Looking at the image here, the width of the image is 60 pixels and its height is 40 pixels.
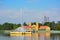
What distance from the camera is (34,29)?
32.1 meters

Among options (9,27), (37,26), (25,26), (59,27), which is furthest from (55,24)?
(9,27)

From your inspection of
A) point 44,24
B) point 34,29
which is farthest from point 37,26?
point 44,24

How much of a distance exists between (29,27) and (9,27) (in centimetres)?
305

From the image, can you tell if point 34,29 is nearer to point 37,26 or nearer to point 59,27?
point 37,26

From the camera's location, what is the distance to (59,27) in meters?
33.2

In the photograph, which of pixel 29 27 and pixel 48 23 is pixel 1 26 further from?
pixel 48 23

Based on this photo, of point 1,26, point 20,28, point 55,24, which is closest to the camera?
point 20,28

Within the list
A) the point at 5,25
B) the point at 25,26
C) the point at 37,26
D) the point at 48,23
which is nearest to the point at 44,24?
the point at 48,23

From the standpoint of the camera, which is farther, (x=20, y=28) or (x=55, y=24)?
(x=55, y=24)

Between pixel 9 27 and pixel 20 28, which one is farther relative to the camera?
pixel 9 27

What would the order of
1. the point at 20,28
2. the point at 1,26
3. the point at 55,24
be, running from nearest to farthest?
the point at 20,28 < the point at 1,26 < the point at 55,24

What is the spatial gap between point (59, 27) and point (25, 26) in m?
6.01

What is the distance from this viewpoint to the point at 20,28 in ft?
92.7

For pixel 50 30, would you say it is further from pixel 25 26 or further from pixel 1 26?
pixel 1 26
